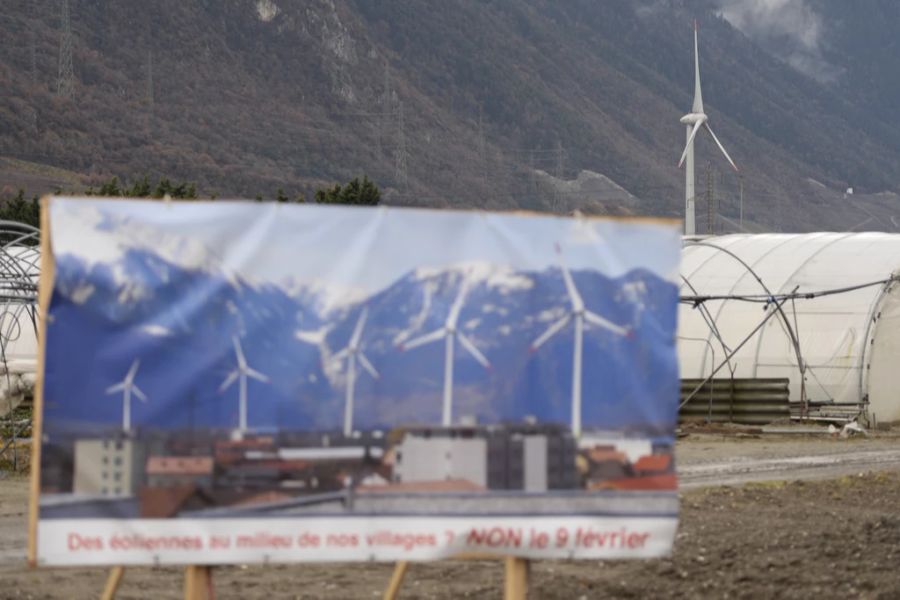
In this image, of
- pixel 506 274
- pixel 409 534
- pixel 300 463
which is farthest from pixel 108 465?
pixel 506 274

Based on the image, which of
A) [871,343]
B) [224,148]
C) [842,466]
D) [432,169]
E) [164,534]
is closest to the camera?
[164,534]

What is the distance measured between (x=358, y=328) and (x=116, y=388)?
125 cm

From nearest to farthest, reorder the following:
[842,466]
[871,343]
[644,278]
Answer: [644,278], [842,466], [871,343]

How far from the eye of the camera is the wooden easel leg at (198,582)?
9062mm

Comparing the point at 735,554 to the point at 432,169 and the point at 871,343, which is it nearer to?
the point at 871,343

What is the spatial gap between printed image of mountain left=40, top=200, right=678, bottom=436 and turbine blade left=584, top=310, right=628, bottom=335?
12 millimetres

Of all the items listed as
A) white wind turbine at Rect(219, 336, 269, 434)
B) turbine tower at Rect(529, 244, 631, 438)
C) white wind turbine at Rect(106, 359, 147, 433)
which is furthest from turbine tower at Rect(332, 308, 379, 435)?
A: white wind turbine at Rect(106, 359, 147, 433)

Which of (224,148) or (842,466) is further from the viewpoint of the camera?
(224,148)

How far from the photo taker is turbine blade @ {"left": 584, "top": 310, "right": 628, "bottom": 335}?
30.3 feet

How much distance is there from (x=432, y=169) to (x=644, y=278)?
175298 mm

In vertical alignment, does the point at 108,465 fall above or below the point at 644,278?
below

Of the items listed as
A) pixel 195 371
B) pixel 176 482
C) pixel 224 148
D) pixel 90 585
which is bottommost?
pixel 90 585

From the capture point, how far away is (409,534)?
8891 mm

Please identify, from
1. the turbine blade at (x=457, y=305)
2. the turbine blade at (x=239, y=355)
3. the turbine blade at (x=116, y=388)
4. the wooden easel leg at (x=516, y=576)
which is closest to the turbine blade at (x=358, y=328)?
the turbine blade at (x=457, y=305)
